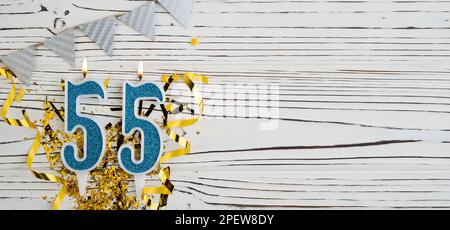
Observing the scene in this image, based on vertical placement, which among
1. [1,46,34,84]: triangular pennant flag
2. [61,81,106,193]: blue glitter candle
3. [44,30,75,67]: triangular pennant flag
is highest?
[44,30,75,67]: triangular pennant flag

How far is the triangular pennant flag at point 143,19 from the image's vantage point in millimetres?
Answer: 1042

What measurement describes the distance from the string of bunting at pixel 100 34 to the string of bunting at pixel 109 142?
0.12 feet

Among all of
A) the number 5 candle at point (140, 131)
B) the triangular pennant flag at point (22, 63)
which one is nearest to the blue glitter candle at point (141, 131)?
the number 5 candle at point (140, 131)

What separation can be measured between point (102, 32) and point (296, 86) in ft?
1.65

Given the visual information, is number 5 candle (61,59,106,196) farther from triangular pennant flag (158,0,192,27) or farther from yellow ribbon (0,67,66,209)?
triangular pennant flag (158,0,192,27)

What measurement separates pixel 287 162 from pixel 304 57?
10.5 inches

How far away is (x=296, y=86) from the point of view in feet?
3.45

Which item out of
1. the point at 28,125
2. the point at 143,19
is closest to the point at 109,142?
the point at 28,125

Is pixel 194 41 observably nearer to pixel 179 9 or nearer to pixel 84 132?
pixel 179 9

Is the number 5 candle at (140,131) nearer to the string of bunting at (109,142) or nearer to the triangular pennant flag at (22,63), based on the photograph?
the string of bunting at (109,142)

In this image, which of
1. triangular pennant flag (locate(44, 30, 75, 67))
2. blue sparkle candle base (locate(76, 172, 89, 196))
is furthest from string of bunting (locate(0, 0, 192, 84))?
blue sparkle candle base (locate(76, 172, 89, 196))

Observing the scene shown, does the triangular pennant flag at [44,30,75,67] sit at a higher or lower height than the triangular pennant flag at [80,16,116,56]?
lower

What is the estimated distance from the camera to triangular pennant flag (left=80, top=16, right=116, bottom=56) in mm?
1042

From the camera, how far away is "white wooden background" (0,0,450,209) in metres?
1.05
